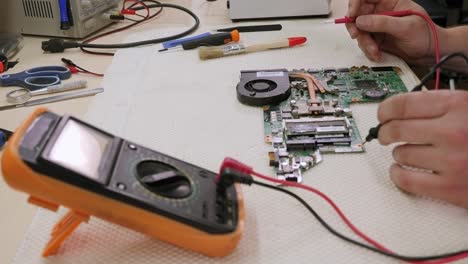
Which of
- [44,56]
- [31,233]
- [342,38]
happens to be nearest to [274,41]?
[342,38]

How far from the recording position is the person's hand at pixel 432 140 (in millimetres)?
538

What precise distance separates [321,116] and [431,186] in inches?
8.7

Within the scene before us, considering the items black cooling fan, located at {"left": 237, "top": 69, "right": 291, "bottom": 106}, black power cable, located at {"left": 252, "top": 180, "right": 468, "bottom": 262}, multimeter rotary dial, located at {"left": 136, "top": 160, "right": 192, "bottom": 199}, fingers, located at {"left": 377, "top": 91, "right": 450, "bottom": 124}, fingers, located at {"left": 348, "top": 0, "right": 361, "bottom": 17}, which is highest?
fingers, located at {"left": 377, "top": 91, "right": 450, "bottom": 124}

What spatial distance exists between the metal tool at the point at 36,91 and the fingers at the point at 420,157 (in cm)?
64

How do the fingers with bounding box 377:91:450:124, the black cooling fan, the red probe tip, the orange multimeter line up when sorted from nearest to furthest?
1. the orange multimeter
2. the fingers with bounding box 377:91:450:124
3. the black cooling fan
4. the red probe tip

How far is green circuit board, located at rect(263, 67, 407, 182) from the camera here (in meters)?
0.65

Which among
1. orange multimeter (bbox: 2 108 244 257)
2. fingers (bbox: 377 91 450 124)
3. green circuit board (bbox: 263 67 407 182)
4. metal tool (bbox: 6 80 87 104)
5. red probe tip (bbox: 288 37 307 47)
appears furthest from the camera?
red probe tip (bbox: 288 37 307 47)

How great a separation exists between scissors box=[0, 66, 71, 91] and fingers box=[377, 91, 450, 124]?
69 centimetres

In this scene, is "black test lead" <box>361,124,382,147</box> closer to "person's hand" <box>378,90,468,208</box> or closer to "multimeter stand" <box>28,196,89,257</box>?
"person's hand" <box>378,90,468,208</box>

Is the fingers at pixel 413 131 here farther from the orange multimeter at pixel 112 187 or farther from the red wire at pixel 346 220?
the orange multimeter at pixel 112 187

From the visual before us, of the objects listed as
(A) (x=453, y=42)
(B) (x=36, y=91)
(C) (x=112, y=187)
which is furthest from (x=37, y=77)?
(A) (x=453, y=42)

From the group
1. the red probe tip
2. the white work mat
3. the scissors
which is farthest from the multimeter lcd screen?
the red probe tip

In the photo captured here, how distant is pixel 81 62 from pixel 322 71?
0.56 m

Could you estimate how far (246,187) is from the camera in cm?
61
